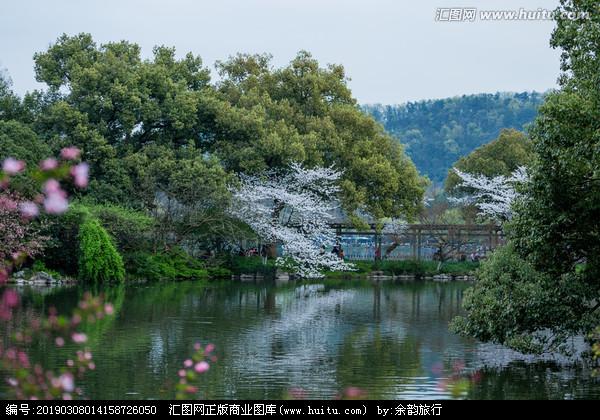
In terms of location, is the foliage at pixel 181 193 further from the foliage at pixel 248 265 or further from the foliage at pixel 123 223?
the foliage at pixel 248 265

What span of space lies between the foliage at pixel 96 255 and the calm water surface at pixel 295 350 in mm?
2090

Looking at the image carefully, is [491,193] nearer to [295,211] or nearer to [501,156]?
[501,156]

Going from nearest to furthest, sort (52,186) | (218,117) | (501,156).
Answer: (52,186), (218,117), (501,156)

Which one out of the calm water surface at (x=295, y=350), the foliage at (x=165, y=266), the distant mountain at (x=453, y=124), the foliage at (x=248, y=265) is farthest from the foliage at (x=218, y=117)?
the distant mountain at (x=453, y=124)

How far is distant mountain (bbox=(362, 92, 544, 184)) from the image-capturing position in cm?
8218

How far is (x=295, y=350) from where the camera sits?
17266 millimetres

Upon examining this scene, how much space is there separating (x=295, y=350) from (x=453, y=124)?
70.1 meters

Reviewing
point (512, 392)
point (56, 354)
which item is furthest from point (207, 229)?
point (512, 392)

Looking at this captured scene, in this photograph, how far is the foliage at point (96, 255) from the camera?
1161 inches

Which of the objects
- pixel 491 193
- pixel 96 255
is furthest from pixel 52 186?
pixel 491 193

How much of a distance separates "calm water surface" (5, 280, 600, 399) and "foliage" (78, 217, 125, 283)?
2.09 meters

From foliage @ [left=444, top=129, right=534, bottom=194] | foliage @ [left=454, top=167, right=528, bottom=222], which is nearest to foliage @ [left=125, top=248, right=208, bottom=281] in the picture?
foliage @ [left=454, top=167, right=528, bottom=222]

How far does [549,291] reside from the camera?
48.3 feet

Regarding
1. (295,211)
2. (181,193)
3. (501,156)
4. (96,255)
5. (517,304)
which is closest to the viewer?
(517,304)
